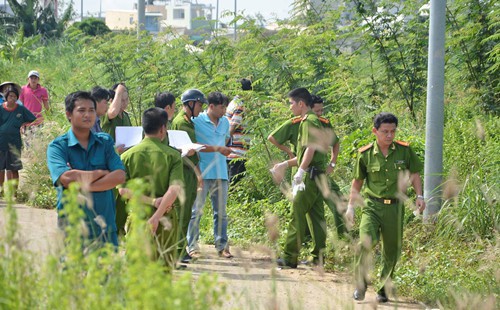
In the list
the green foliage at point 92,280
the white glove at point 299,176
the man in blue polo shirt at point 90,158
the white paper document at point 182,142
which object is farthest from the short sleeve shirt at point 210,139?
the green foliage at point 92,280

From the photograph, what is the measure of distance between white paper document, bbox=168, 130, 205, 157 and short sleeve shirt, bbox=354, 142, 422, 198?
1.69 meters

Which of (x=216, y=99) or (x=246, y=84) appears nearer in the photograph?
(x=216, y=99)

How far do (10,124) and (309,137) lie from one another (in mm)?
5630

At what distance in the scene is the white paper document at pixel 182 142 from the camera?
31.7ft

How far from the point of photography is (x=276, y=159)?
12.6 meters

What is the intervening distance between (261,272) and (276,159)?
2985 mm

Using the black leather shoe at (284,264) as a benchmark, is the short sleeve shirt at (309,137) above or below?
above

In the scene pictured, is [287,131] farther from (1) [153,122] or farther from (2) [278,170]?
(1) [153,122]

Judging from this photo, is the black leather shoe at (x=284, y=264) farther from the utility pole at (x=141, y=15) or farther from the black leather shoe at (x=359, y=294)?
the utility pole at (x=141, y=15)

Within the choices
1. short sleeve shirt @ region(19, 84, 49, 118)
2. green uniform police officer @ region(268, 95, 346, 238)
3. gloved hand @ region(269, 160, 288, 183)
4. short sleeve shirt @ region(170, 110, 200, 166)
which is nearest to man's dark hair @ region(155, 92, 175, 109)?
short sleeve shirt @ region(170, 110, 200, 166)

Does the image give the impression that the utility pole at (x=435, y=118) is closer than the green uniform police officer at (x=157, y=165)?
No

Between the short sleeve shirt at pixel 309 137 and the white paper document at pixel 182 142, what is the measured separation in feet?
3.58

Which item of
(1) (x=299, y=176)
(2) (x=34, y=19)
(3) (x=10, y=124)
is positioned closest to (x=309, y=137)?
(1) (x=299, y=176)

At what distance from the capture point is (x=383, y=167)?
28.8 ft
